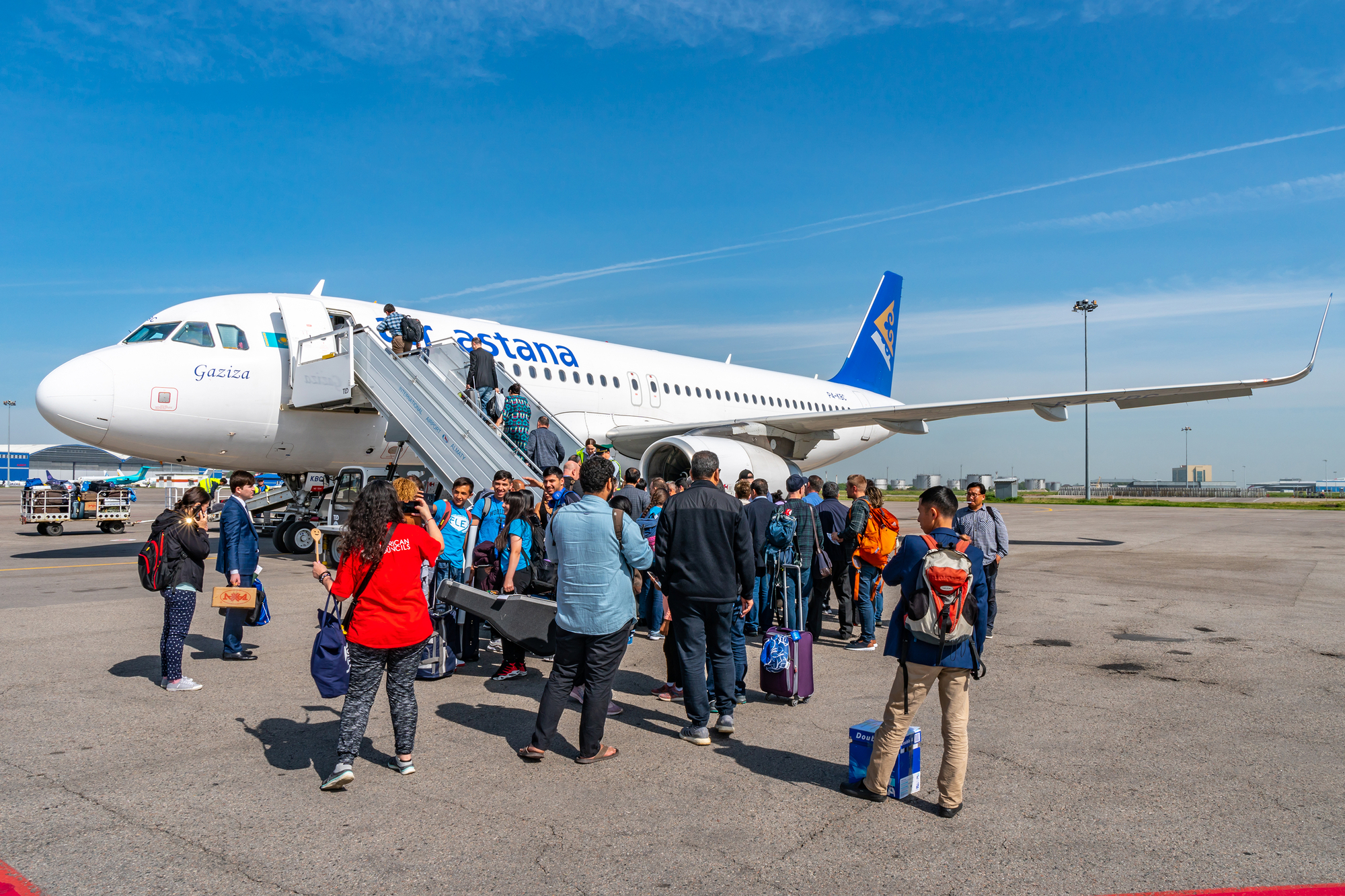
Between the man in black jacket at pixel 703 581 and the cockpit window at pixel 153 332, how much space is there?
10.4 meters

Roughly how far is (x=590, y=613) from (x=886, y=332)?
26372 millimetres

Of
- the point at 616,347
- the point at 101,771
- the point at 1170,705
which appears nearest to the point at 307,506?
the point at 616,347

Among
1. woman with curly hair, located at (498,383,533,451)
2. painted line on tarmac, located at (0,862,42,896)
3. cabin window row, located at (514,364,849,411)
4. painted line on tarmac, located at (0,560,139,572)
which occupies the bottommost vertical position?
painted line on tarmac, located at (0,560,139,572)

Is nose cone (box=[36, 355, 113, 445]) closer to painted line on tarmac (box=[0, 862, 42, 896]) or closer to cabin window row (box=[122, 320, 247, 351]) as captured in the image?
cabin window row (box=[122, 320, 247, 351])

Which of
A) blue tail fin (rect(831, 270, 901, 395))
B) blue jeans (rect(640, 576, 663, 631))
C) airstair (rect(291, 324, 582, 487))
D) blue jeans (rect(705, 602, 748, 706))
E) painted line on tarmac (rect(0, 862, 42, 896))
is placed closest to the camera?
painted line on tarmac (rect(0, 862, 42, 896))

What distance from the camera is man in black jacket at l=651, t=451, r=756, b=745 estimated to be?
5148 millimetres

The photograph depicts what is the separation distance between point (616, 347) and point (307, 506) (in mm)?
7116

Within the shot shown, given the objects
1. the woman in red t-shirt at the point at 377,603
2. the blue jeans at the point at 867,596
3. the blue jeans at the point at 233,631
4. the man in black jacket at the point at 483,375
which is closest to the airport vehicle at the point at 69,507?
the man in black jacket at the point at 483,375

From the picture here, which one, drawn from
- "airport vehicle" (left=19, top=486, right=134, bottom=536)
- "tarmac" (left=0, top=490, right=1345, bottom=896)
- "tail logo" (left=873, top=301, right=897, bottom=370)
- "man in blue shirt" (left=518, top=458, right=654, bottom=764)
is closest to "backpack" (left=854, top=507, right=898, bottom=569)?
"tarmac" (left=0, top=490, right=1345, bottom=896)

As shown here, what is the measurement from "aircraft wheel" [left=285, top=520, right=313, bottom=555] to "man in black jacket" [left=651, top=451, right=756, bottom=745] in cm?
1203

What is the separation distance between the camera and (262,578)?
11766mm

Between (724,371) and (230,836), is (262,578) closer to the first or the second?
(230,836)

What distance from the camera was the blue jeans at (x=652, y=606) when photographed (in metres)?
8.46

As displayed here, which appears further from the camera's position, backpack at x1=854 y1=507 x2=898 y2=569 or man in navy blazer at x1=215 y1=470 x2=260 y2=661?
backpack at x1=854 y1=507 x2=898 y2=569
